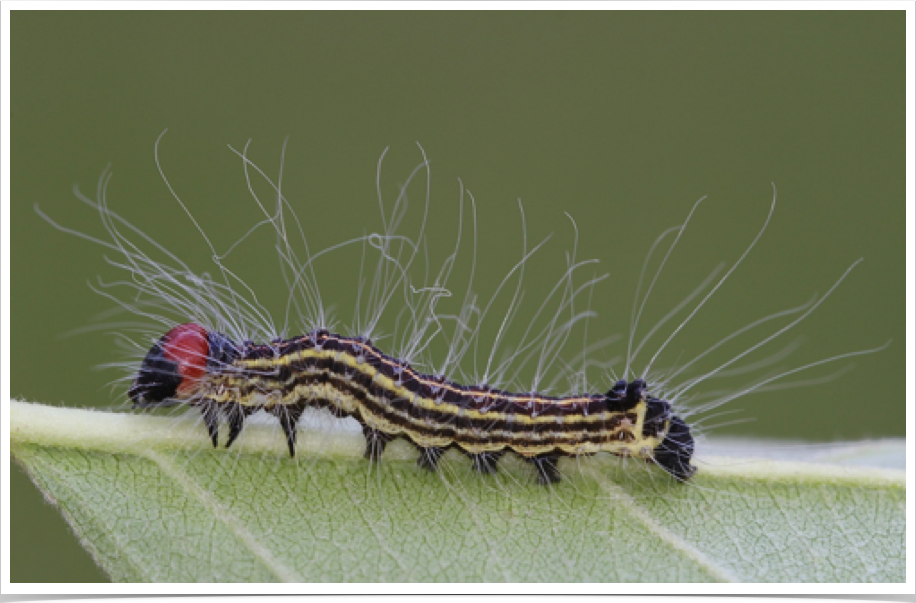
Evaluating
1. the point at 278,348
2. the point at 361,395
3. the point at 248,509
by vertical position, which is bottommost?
the point at 248,509

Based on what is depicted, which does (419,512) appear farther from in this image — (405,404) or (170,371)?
(170,371)

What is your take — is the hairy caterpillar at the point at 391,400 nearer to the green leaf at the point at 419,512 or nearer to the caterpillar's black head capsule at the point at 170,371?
the caterpillar's black head capsule at the point at 170,371

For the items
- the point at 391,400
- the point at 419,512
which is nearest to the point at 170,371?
the point at 391,400

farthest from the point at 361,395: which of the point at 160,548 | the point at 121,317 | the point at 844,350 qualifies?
the point at 844,350

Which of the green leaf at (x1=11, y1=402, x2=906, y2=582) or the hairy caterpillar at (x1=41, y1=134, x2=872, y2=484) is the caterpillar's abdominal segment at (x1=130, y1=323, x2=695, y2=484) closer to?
the hairy caterpillar at (x1=41, y1=134, x2=872, y2=484)

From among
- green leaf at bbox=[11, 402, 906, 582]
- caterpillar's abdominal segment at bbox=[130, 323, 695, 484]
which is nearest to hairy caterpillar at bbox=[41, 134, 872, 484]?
caterpillar's abdominal segment at bbox=[130, 323, 695, 484]

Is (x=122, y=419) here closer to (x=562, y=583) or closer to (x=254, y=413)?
(x=254, y=413)

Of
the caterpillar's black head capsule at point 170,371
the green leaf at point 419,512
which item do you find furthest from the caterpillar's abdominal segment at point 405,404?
the green leaf at point 419,512
